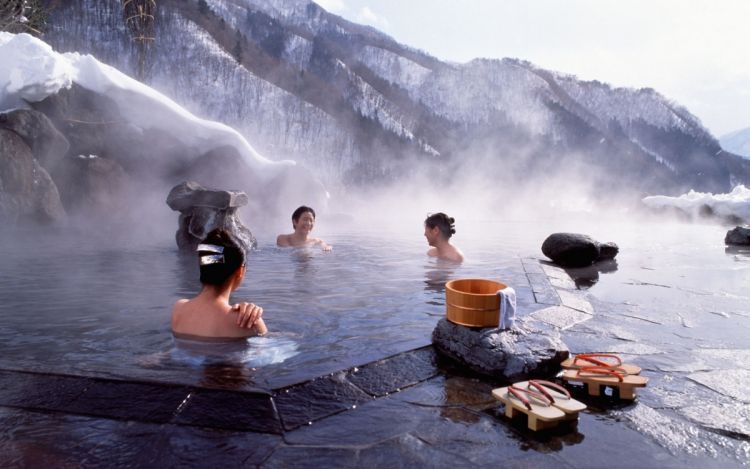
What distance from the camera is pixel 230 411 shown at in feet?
6.97

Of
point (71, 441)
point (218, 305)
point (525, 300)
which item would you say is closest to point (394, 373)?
point (218, 305)

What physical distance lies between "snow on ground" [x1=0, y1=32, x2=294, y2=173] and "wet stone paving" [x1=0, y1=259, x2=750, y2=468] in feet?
35.5

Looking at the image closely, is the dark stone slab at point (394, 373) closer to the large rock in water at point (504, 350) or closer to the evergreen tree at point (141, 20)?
the large rock in water at point (504, 350)

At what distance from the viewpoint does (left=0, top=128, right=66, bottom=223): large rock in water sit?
31.3 ft

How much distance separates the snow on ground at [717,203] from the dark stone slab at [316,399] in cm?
2364

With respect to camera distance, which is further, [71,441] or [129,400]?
[129,400]

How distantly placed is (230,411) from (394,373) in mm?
926

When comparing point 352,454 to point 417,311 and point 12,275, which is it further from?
point 12,275

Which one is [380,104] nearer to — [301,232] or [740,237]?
[740,237]

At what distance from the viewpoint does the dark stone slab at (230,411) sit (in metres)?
2.04

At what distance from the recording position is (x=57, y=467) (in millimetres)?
1666

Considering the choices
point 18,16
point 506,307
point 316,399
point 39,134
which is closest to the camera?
point 316,399

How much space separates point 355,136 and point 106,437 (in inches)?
996

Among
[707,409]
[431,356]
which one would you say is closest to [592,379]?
[707,409]
